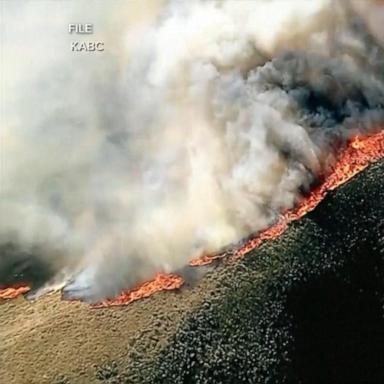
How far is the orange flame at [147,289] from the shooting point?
21359mm

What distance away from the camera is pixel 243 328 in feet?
67.6

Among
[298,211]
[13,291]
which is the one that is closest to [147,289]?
[13,291]

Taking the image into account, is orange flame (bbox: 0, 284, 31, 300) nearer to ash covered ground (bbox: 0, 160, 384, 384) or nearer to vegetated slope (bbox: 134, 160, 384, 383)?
ash covered ground (bbox: 0, 160, 384, 384)

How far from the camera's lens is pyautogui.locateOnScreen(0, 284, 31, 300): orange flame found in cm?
2288

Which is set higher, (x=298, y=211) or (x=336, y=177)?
(x=336, y=177)

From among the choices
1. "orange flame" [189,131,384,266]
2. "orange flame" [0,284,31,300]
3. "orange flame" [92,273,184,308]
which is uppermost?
"orange flame" [189,131,384,266]

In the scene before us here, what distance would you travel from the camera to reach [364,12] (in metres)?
25.5

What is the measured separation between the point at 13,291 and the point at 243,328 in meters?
6.34

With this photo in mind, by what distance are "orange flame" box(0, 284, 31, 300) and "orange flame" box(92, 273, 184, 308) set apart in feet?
8.24

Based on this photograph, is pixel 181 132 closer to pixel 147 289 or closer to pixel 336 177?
pixel 336 177

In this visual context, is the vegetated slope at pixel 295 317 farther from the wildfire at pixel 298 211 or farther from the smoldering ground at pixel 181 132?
the smoldering ground at pixel 181 132

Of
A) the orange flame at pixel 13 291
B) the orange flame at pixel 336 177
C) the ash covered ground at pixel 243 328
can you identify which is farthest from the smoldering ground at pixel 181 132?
the ash covered ground at pixel 243 328

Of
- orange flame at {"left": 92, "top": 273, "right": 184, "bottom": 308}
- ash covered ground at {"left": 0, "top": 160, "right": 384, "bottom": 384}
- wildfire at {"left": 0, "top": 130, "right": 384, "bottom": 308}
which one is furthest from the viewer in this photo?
wildfire at {"left": 0, "top": 130, "right": 384, "bottom": 308}

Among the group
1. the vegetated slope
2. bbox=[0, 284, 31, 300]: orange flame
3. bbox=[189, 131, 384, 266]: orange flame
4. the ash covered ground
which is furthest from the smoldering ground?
the vegetated slope
